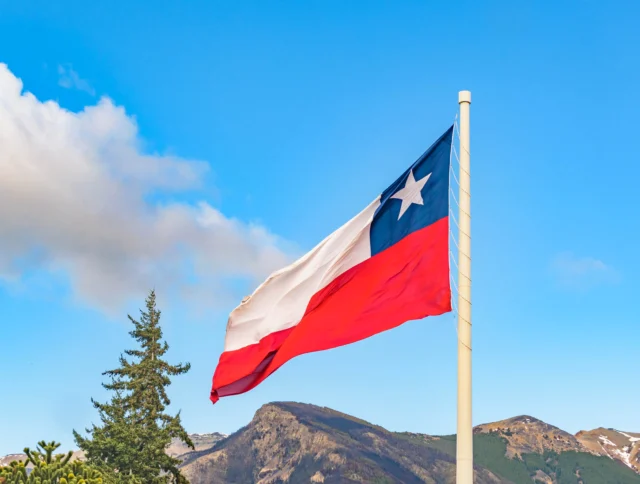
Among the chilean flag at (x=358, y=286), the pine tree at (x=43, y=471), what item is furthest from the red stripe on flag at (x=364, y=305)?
the pine tree at (x=43, y=471)

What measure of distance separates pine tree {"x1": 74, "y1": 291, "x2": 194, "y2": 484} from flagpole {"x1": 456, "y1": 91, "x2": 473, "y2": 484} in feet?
160

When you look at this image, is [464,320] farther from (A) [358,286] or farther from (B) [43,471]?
(B) [43,471]

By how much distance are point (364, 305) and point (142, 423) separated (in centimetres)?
5439

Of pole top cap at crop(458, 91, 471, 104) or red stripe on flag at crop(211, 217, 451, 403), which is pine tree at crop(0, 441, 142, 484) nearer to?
red stripe on flag at crop(211, 217, 451, 403)

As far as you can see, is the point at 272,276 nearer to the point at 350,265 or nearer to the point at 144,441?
the point at 350,265

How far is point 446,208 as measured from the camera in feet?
49.3

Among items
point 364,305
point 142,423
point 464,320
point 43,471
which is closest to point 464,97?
point 464,320

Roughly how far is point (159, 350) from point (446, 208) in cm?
5744

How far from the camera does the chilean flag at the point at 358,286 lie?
15125mm

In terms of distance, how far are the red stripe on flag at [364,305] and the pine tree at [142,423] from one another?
44402mm

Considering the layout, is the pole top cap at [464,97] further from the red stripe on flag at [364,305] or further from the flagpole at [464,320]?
the red stripe on flag at [364,305]

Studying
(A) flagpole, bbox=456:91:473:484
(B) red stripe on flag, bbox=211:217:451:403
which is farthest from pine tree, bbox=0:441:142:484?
(A) flagpole, bbox=456:91:473:484

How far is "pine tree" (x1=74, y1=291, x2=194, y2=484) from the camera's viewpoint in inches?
2489

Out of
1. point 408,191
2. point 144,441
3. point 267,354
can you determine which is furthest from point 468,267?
point 144,441
